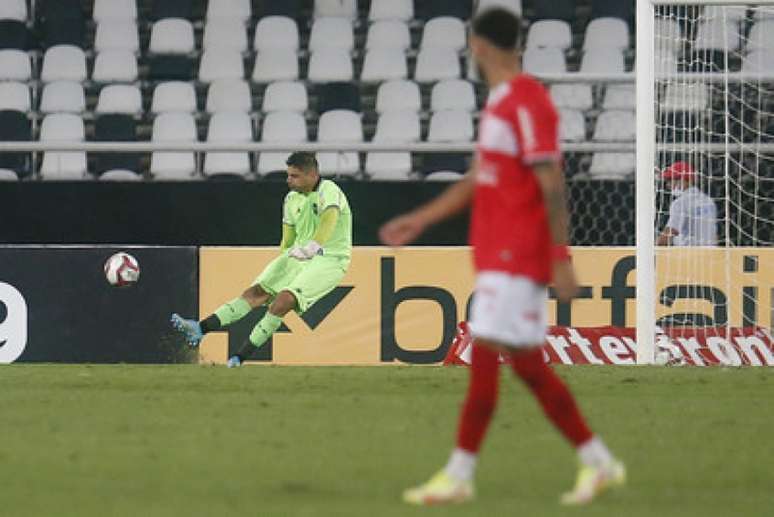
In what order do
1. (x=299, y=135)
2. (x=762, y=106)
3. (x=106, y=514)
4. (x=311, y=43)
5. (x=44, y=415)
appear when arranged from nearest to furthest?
(x=106, y=514)
(x=44, y=415)
(x=762, y=106)
(x=299, y=135)
(x=311, y=43)

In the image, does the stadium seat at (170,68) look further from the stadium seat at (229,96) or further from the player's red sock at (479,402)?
the player's red sock at (479,402)

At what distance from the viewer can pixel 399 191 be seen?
19.5m

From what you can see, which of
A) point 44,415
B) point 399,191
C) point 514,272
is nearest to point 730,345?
point 399,191

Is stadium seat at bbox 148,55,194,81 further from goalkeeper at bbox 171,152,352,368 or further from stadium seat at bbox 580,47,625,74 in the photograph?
goalkeeper at bbox 171,152,352,368

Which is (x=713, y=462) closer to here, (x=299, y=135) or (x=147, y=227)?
(x=147, y=227)

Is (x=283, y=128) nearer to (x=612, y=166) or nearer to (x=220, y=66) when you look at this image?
(x=220, y=66)

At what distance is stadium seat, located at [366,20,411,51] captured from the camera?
23.5m

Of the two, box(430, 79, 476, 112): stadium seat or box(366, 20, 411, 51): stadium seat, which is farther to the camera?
box(366, 20, 411, 51): stadium seat

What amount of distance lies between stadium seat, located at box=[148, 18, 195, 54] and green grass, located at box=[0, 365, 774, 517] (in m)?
8.74

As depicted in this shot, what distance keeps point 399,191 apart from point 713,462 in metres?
10.5

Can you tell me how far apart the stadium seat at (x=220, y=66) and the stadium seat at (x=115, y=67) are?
0.82 metres

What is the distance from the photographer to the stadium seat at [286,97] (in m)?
22.5

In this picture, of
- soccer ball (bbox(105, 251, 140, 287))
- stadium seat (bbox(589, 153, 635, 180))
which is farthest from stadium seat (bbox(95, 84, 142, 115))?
stadium seat (bbox(589, 153, 635, 180))

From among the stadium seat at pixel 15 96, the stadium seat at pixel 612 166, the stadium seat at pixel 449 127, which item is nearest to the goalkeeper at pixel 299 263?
the stadium seat at pixel 612 166
